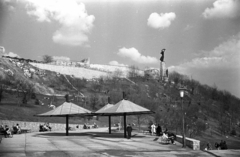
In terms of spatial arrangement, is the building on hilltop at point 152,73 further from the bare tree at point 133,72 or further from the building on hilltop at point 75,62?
the building on hilltop at point 75,62

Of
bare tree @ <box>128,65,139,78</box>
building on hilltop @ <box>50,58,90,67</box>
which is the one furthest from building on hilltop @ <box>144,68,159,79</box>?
building on hilltop @ <box>50,58,90,67</box>

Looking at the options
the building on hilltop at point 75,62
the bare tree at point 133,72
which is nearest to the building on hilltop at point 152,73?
the bare tree at point 133,72

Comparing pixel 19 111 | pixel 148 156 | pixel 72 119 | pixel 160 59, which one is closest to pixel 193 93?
pixel 160 59

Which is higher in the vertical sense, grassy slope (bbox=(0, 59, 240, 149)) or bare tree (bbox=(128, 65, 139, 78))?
bare tree (bbox=(128, 65, 139, 78))

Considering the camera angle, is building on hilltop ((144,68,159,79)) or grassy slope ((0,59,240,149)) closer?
grassy slope ((0,59,240,149))

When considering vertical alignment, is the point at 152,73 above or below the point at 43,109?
above

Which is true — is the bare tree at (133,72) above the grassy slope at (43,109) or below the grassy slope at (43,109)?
above

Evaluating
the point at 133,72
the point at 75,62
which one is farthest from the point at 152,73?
the point at 75,62

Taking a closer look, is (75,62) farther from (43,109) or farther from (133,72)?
(43,109)

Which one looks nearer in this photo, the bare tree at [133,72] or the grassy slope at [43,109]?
the grassy slope at [43,109]

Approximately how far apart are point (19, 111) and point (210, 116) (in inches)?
2886

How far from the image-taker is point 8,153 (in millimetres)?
11875

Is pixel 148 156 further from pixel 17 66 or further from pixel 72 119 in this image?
pixel 17 66

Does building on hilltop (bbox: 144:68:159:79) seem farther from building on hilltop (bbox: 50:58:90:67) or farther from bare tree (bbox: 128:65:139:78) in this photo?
building on hilltop (bbox: 50:58:90:67)
